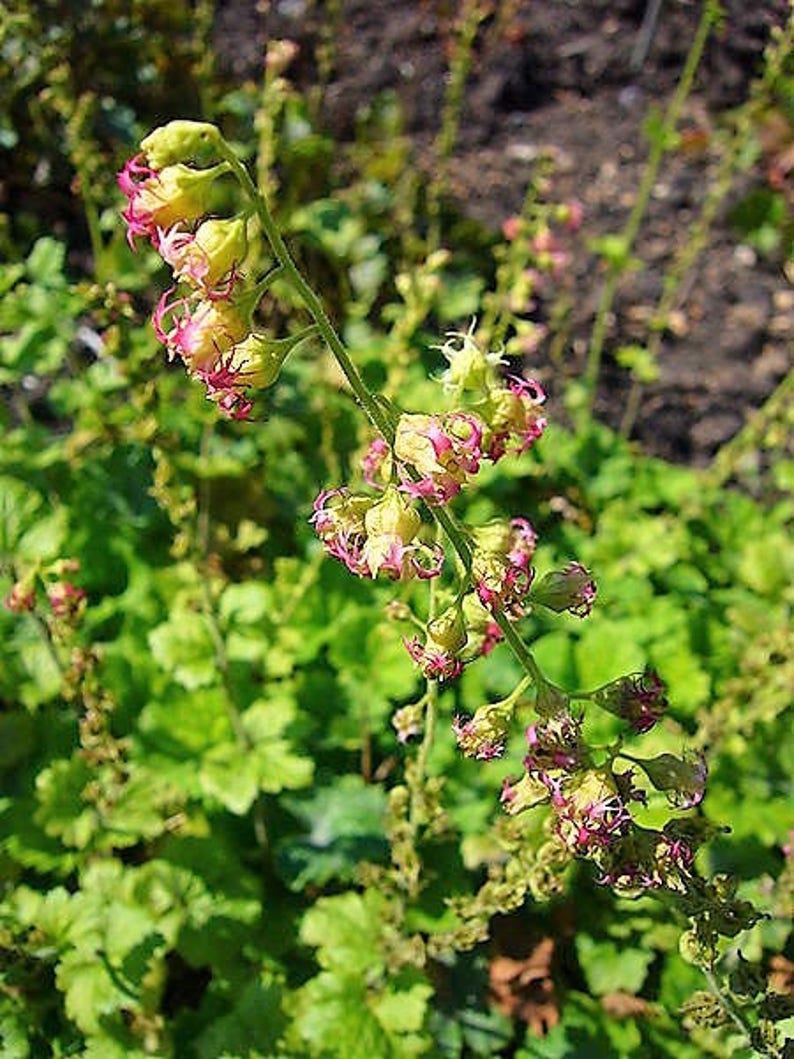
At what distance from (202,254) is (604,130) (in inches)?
173

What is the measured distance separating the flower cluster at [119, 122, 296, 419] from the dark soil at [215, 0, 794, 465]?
9.77 ft

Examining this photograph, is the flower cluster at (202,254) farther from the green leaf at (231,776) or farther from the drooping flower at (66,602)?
the green leaf at (231,776)

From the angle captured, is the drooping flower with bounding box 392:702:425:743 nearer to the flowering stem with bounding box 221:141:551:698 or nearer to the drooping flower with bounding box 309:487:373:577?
the flowering stem with bounding box 221:141:551:698

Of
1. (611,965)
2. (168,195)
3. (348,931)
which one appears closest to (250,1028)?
(348,931)

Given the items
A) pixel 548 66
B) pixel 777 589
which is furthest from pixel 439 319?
pixel 548 66

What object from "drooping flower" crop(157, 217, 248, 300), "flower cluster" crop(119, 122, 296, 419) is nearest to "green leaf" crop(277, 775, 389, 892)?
"flower cluster" crop(119, 122, 296, 419)

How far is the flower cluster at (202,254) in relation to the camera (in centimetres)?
121

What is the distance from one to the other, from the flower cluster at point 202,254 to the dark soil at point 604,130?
9.77ft

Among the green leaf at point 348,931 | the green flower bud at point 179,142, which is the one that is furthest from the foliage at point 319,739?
the green flower bud at point 179,142

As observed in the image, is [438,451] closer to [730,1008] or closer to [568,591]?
[568,591]

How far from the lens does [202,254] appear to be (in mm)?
1221

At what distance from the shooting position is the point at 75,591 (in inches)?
77.7

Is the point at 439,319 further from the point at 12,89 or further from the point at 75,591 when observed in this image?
the point at 75,591

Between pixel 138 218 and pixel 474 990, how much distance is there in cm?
182
